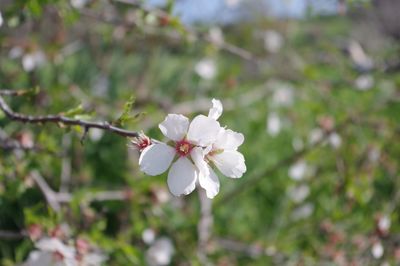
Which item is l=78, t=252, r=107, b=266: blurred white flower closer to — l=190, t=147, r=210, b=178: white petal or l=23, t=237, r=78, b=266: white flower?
l=23, t=237, r=78, b=266: white flower

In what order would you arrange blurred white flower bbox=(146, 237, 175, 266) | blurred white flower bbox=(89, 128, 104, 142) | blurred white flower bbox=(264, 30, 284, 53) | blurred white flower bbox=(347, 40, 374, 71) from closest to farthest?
blurred white flower bbox=(146, 237, 175, 266) < blurred white flower bbox=(89, 128, 104, 142) < blurred white flower bbox=(347, 40, 374, 71) < blurred white flower bbox=(264, 30, 284, 53)

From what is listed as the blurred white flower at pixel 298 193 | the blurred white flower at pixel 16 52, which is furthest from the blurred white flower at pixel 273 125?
the blurred white flower at pixel 16 52

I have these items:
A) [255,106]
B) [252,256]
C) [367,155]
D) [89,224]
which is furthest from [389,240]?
[255,106]

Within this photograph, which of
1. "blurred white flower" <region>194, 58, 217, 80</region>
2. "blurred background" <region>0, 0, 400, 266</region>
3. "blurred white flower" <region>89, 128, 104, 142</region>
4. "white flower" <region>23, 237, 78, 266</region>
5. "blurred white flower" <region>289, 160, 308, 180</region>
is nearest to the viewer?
"white flower" <region>23, 237, 78, 266</region>

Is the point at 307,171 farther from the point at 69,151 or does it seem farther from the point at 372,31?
the point at 372,31

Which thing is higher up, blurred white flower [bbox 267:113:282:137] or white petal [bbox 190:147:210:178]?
white petal [bbox 190:147:210:178]

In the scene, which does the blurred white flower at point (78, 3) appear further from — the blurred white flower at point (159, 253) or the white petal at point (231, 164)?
the white petal at point (231, 164)

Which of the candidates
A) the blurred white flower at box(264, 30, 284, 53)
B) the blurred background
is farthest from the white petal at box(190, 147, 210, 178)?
the blurred white flower at box(264, 30, 284, 53)

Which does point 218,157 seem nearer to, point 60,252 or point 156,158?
point 156,158
